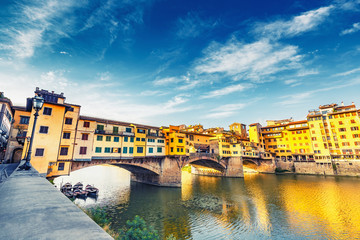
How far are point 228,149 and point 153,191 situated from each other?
117 feet

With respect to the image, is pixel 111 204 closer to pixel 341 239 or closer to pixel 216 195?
pixel 216 195

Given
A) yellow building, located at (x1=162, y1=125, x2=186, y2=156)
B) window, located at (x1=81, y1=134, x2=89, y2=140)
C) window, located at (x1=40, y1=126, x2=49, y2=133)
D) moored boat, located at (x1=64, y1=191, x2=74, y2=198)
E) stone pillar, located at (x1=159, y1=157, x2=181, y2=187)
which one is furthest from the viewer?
yellow building, located at (x1=162, y1=125, x2=186, y2=156)

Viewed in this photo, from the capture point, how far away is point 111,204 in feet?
99.3

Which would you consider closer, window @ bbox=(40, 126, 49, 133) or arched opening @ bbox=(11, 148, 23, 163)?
window @ bbox=(40, 126, 49, 133)

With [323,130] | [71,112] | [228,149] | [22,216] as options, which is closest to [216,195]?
[228,149]

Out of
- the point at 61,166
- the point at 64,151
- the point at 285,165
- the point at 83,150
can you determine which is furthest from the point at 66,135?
the point at 285,165

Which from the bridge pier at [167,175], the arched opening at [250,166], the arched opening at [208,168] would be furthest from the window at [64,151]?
the arched opening at [250,166]

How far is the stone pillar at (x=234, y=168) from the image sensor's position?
63.1 meters

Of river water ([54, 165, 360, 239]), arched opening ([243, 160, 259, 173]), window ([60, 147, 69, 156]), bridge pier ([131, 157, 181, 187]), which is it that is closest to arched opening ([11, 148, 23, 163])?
window ([60, 147, 69, 156])

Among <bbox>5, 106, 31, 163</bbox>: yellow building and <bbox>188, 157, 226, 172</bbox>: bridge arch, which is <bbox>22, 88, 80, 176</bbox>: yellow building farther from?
<bbox>188, 157, 226, 172</bbox>: bridge arch

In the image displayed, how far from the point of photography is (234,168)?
63.7 metres

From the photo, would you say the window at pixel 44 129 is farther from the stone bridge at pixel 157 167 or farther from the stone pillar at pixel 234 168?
the stone pillar at pixel 234 168

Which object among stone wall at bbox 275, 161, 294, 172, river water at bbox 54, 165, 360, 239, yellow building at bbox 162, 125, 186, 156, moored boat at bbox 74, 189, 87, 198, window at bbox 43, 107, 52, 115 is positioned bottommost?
river water at bbox 54, 165, 360, 239

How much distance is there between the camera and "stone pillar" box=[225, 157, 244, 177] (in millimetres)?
63062
